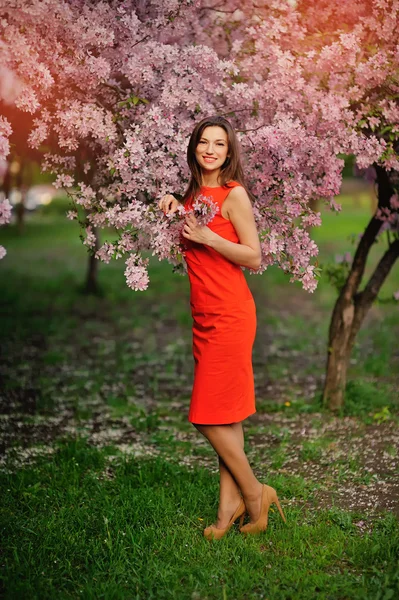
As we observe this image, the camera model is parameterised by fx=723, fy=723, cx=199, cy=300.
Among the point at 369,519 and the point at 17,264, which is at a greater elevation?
the point at 17,264

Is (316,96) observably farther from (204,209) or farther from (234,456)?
(234,456)

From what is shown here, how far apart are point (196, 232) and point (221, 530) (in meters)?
1.77

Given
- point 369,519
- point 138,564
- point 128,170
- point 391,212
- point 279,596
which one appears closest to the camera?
point 279,596

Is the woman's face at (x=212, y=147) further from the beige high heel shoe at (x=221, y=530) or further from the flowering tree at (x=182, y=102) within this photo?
the beige high heel shoe at (x=221, y=530)

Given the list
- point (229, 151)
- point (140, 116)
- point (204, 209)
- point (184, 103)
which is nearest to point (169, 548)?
point (204, 209)

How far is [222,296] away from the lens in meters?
4.10

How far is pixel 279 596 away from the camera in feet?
12.1

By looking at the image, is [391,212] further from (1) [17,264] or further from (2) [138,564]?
(1) [17,264]

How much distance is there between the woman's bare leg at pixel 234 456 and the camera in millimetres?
4199

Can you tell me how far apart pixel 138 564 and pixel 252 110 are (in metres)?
3.29

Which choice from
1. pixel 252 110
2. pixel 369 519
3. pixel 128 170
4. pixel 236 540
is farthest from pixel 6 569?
pixel 252 110

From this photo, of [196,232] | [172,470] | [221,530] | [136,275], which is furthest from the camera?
[172,470]

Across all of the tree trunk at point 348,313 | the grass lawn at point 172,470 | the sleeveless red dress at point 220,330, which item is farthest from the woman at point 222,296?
the tree trunk at point 348,313

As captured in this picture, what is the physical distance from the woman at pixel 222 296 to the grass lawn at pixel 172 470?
0.46 meters
